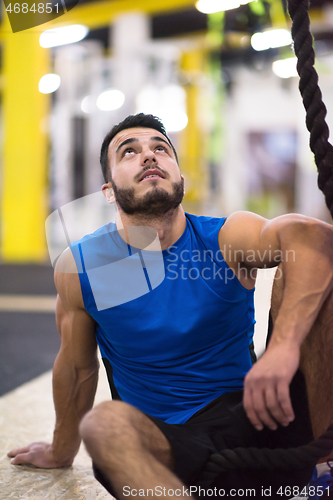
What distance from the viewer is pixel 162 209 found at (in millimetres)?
1270

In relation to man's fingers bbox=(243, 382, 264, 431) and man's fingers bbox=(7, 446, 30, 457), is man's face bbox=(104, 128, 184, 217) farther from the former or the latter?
man's fingers bbox=(7, 446, 30, 457)

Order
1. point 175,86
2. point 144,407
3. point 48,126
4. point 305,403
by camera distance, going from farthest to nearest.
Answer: point 175,86 → point 48,126 → point 144,407 → point 305,403

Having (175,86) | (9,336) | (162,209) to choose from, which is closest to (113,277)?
(162,209)

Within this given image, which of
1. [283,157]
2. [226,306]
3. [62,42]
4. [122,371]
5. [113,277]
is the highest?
[62,42]

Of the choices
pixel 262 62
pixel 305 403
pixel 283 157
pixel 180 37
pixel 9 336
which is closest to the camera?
pixel 305 403

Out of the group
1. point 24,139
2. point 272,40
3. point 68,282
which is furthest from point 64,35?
point 68,282

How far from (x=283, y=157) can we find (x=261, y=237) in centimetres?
1131

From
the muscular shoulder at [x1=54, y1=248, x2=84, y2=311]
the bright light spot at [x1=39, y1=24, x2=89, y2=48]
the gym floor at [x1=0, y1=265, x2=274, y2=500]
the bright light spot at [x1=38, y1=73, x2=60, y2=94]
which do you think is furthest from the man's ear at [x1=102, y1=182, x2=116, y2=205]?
the bright light spot at [x1=38, y1=73, x2=60, y2=94]

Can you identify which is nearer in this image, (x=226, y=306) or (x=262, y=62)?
(x=226, y=306)

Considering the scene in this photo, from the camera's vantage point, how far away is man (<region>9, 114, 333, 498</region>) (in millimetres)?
917

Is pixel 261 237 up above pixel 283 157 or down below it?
below

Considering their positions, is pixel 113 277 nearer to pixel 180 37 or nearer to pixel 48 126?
pixel 48 126

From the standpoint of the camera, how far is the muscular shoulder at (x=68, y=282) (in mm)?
1215

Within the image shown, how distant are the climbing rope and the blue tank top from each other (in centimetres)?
22
